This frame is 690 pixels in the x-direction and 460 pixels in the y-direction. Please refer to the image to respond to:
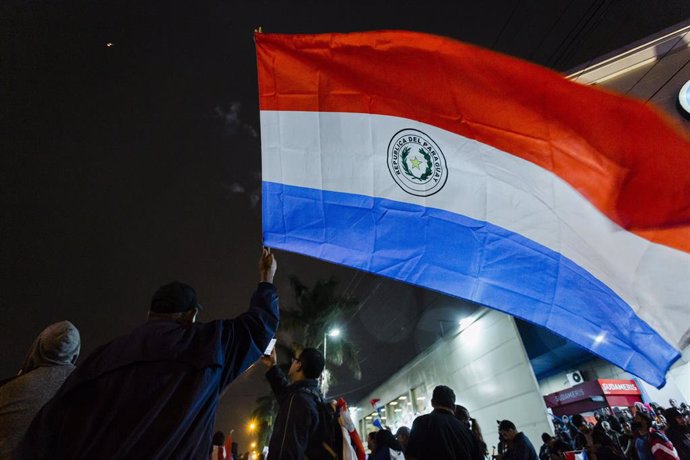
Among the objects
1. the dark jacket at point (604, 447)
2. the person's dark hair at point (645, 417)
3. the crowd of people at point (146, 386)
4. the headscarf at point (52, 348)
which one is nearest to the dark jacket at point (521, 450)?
the dark jacket at point (604, 447)

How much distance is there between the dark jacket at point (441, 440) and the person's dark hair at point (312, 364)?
113cm

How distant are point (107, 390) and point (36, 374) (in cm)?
114

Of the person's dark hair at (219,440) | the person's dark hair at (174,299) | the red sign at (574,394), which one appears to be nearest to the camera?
the person's dark hair at (174,299)

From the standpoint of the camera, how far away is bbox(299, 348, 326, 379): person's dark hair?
3.20m

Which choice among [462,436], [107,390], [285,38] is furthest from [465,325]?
[107,390]

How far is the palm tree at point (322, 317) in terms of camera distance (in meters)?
20.7

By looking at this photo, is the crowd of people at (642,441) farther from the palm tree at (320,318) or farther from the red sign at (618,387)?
the palm tree at (320,318)

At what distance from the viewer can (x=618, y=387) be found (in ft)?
54.7

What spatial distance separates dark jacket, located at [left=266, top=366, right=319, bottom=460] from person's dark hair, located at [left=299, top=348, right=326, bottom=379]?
0.63ft

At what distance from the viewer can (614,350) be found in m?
2.63

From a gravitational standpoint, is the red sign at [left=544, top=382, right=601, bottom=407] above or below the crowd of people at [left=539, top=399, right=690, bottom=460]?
above

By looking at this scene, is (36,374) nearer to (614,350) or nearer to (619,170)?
(614,350)

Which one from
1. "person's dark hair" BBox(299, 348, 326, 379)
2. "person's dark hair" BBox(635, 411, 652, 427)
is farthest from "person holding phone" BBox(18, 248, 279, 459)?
"person's dark hair" BBox(635, 411, 652, 427)

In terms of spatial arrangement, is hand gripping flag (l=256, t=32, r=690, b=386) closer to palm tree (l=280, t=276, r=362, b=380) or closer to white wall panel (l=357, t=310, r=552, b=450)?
white wall panel (l=357, t=310, r=552, b=450)
